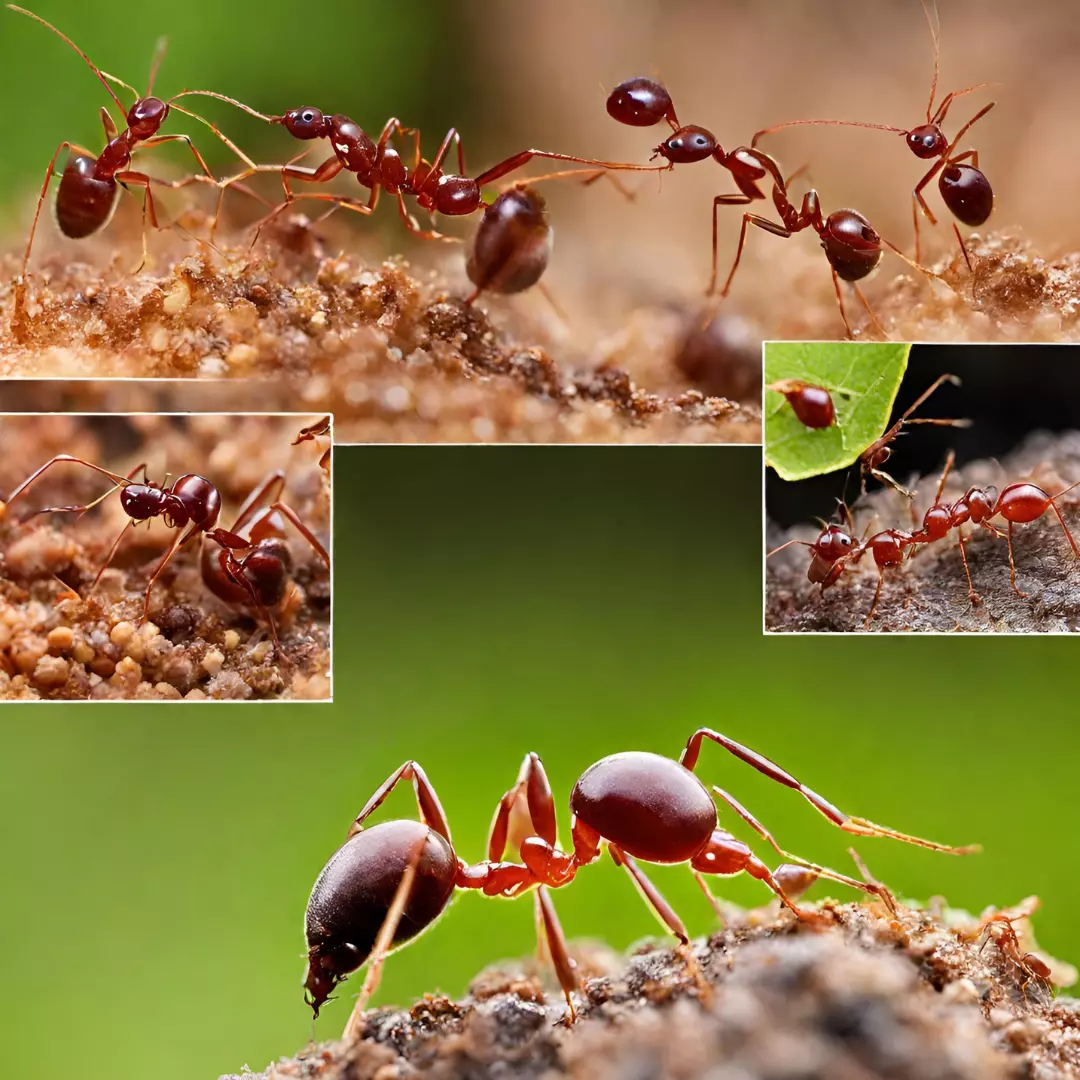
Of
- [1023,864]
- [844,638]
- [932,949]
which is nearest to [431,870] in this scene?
[932,949]

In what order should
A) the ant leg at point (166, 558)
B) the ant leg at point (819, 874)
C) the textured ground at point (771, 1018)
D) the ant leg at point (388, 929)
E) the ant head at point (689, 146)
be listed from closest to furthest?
the textured ground at point (771, 1018) < the ant leg at point (388, 929) < the ant leg at point (819, 874) < the ant head at point (689, 146) < the ant leg at point (166, 558)

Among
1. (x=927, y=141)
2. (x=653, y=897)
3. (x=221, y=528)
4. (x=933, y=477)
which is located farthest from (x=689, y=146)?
(x=653, y=897)

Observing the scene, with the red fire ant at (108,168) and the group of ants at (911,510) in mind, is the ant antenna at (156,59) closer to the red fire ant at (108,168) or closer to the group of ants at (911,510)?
the red fire ant at (108,168)

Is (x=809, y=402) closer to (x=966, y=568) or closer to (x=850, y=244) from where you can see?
(x=850, y=244)

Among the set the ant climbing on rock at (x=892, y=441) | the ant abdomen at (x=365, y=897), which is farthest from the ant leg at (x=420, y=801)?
the ant climbing on rock at (x=892, y=441)

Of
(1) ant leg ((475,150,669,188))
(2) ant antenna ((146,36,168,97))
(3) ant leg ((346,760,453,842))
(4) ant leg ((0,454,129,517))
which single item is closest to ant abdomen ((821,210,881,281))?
(1) ant leg ((475,150,669,188))

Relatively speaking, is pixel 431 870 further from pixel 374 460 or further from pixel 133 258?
pixel 133 258
